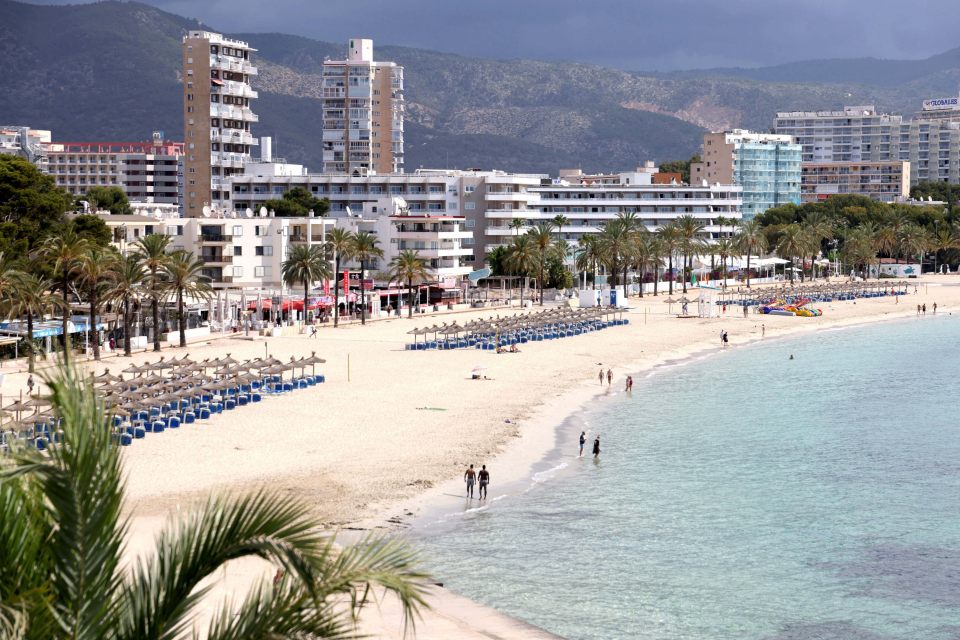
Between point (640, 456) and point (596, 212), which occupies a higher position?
point (596, 212)

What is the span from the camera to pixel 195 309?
80375 millimetres

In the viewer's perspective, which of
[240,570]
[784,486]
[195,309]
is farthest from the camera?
[195,309]

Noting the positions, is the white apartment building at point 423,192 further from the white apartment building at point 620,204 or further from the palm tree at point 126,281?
the palm tree at point 126,281

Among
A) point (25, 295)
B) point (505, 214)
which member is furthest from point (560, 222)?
point (25, 295)

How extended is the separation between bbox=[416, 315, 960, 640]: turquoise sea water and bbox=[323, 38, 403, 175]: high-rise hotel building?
139m

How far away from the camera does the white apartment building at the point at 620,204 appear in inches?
6137

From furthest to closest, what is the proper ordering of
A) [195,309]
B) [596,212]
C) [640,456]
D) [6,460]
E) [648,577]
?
[596,212] < [195,309] < [640,456] < [648,577] < [6,460]

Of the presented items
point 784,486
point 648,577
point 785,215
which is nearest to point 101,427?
point 648,577

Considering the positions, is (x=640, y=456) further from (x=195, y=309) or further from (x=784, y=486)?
(x=195, y=309)

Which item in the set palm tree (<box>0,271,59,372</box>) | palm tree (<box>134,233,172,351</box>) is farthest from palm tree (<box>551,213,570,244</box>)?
palm tree (<box>0,271,59,372</box>)

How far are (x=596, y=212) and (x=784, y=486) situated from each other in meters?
118

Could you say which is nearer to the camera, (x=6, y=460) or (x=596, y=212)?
(x=6, y=460)

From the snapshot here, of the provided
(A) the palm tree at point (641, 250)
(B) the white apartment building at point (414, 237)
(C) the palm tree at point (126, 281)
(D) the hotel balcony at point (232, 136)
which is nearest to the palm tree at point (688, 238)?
(A) the palm tree at point (641, 250)

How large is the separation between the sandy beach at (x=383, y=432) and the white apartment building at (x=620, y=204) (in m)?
71.6
